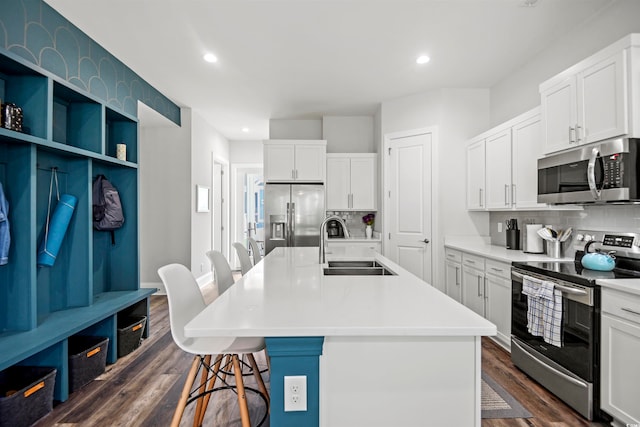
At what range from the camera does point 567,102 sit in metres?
2.47

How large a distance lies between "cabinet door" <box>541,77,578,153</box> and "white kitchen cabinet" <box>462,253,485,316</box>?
125 centimetres

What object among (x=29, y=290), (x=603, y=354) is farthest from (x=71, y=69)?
(x=603, y=354)

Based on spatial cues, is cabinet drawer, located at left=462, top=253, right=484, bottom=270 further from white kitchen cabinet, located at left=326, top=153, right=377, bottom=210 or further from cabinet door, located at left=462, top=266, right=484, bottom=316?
white kitchen cabinet, located at left=326, top=153, right=377, bottom=210

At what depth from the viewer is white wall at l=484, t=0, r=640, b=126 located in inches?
97.7

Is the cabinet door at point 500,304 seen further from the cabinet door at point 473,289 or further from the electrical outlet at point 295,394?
the electrical outlet at point 295,394

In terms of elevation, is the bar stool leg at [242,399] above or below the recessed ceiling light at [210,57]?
below

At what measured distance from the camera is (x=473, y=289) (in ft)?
11.4

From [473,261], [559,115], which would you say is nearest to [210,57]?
[559,115]

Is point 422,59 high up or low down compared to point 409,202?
up

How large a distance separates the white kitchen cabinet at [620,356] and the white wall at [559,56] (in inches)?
77.1

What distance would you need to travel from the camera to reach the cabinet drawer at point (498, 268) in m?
2.85

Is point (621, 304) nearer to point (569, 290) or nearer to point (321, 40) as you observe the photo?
point (569, 290)

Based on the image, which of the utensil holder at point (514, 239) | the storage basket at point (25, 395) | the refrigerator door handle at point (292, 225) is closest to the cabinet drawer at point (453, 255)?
the utensil holder at point (514, 239)

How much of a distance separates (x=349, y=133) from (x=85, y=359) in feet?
14.9
